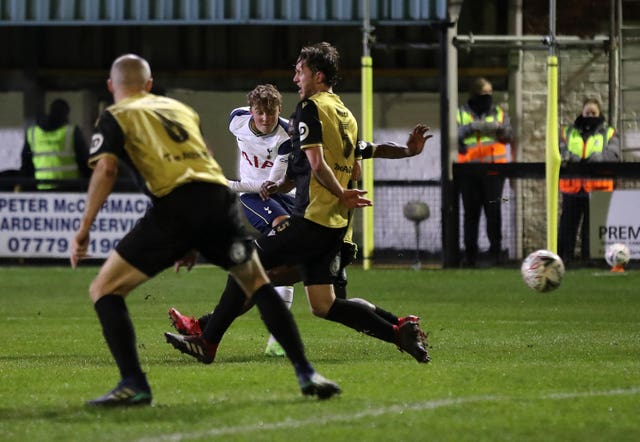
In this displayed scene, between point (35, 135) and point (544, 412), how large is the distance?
1652 centimetres

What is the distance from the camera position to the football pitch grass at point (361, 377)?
678cm

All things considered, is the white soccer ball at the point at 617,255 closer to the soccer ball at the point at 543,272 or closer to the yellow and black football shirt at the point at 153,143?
the soccer ball at the point at 543,272

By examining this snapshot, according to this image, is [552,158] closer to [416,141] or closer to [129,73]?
[416,141]

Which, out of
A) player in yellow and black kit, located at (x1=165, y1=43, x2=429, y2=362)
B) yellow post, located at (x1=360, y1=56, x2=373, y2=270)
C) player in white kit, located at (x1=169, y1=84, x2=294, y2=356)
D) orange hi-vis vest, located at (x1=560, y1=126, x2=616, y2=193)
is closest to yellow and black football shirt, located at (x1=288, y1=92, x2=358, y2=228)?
player in yellow and black kit, located at (x1=165, y1=43, x2=429, y2=362)

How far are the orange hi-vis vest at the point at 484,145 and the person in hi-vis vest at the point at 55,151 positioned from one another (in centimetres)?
544

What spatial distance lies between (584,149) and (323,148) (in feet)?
39.3

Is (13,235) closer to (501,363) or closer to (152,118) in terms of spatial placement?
(501,363)

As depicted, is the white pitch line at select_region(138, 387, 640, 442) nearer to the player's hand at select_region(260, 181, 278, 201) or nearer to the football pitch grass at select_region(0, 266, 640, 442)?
the football pitch grass at select_region(0, 266, 640, 442)

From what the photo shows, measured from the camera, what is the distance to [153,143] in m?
7.47

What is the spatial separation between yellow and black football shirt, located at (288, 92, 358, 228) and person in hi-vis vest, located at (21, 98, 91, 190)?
13091mm

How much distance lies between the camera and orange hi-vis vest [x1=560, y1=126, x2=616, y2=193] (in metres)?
20.5

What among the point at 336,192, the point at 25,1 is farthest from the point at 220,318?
the point at 25,1

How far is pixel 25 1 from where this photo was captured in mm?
22109

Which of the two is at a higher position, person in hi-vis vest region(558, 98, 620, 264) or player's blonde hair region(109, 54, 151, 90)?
player's blonde hair region(109, 54, 151, 90)
